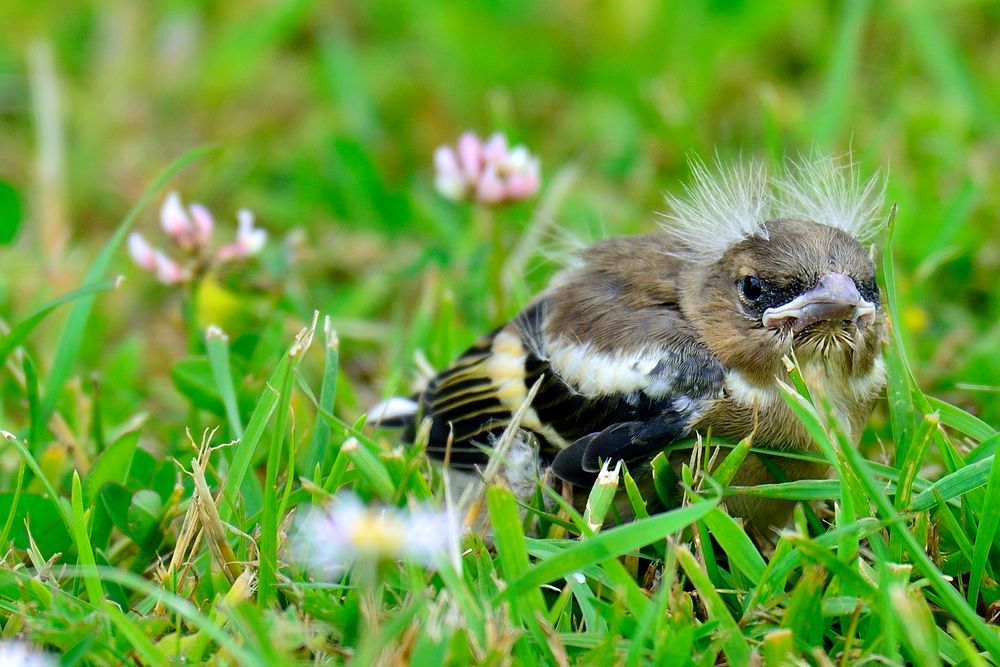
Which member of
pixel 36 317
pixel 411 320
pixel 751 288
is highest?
pixel 751 288

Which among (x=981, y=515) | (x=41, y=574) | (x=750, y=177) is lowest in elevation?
(x=41, y=574)

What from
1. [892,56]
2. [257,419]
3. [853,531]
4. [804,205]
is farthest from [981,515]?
[892,56]

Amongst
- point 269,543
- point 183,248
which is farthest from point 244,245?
point 269,543

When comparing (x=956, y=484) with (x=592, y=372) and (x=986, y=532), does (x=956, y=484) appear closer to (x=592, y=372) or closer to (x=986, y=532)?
(x=986, y=532)

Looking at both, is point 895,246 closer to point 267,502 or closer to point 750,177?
point 750,177

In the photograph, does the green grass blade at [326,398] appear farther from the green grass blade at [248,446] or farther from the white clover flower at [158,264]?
the white clover flower at [158,264]
